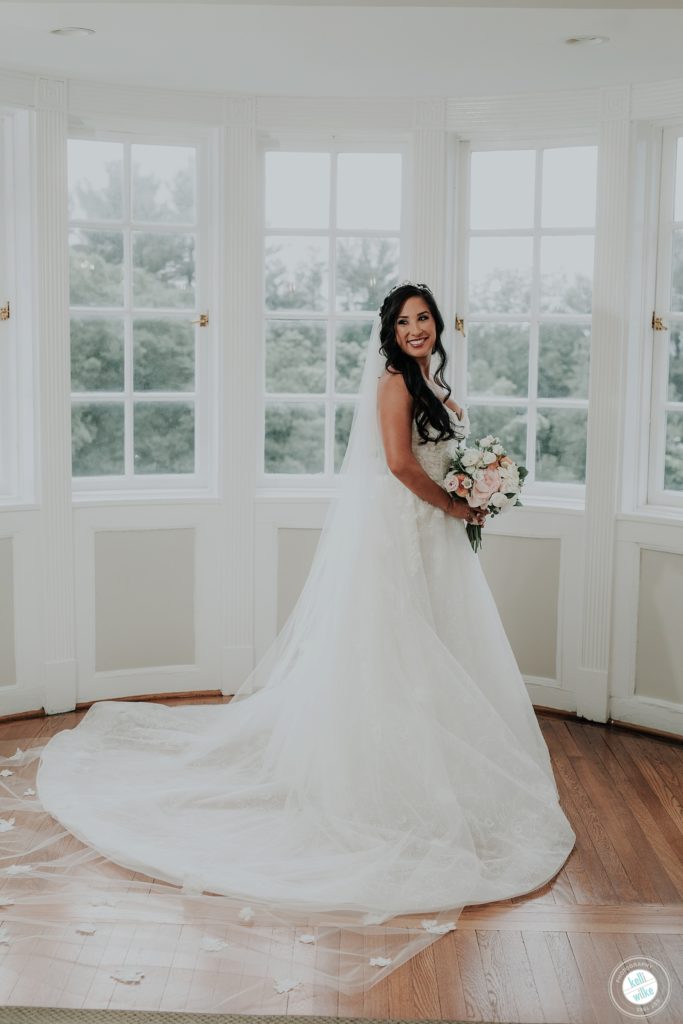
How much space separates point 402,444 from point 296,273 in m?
1.64

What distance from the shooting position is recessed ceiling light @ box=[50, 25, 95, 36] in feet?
12.9

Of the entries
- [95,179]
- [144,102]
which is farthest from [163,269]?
[144,102]

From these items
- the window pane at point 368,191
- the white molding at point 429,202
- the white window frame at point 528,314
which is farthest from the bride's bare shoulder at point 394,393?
the window pane at point 368,191

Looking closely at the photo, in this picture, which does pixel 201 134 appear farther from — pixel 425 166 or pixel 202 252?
pixel 425 166

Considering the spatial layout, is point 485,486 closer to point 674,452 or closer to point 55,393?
point 674,452

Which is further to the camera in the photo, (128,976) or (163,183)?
(163,183)

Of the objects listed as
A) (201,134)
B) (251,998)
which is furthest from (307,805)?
(201,134)

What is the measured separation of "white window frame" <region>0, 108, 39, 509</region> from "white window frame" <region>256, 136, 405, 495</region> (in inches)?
40.4

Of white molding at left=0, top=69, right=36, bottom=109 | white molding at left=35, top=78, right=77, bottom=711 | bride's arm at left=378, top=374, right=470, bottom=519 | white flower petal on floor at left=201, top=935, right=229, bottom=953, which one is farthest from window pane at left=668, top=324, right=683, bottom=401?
white flower petal on floor at left=201, top=935, right=229, bottom=953

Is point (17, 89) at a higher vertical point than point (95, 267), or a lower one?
higher

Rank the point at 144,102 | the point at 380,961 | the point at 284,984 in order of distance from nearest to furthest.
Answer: the point at 284,984, the point at 380,961, the point at 144,102

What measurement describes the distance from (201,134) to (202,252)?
0.51m

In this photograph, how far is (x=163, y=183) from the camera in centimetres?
500
